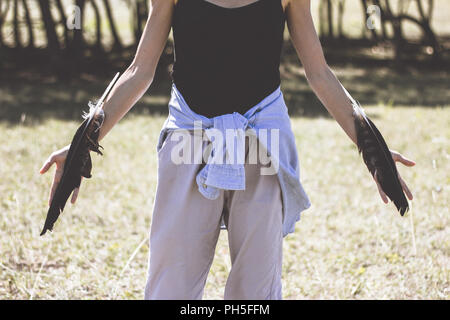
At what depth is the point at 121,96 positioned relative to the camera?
7.39 ft

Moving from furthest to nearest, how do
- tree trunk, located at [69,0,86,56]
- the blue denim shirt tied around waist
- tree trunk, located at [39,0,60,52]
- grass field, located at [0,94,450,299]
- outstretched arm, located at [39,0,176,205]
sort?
tree trunk, located at [69,0,86,56] < tree trunk, located at [39,0,60,52] < grass field, located at [0,94,450,299] < outstretched arm, located at [39,0,176,205] < the blue denim shirt tied around waist

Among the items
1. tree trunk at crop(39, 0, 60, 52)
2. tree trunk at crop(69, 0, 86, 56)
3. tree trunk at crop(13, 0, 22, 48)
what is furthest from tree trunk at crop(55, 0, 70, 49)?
tree trunk at crop(13, 0, 22, 48)

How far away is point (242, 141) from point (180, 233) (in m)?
0.36

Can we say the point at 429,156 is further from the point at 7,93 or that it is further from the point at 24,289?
the point at 7,93

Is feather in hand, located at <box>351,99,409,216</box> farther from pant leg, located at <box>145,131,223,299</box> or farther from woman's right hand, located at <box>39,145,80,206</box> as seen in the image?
woman's right hand, located at <box>39,145,80,206</box>

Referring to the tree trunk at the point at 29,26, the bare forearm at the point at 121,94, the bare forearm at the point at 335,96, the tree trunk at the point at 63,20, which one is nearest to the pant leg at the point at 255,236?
the bare forearm at the point at 335,96

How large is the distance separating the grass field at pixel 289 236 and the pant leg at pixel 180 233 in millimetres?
1604

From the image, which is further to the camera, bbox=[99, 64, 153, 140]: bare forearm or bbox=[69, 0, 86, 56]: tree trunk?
bbox=[69, 0, 86, 56]: tree trunk

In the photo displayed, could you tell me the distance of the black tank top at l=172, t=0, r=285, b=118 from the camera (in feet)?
6.92

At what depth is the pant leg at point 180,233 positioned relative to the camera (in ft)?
6.96

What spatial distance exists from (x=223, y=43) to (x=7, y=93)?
1048 cm

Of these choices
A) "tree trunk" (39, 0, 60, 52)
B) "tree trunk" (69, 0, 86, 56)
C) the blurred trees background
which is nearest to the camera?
"tree trunk" (39, 0, 60, 52)

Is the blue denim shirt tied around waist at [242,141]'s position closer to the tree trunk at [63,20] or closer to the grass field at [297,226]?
the grass field at [297,226]
